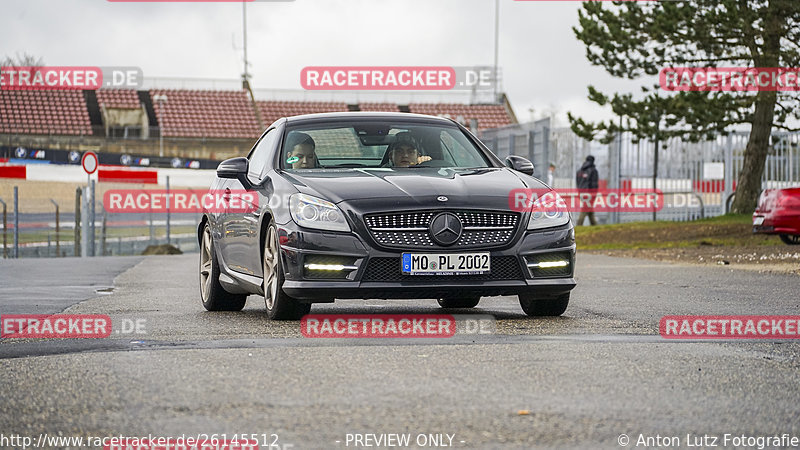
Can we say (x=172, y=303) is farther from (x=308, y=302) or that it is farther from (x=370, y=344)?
(x=370, y=344)

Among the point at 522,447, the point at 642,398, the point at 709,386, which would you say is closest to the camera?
the point at 522,447

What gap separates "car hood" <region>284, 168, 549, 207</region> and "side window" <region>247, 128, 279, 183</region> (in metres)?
0.66

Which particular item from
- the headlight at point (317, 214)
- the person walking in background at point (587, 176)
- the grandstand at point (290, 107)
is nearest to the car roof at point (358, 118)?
the headlight at point (317, 214)

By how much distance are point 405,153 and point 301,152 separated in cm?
79

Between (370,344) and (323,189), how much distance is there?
5.74 feet

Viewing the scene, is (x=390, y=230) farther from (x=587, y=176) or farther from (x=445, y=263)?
(x=587, y=176)

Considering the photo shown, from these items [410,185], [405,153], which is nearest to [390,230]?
[410,185]

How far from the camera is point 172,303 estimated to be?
40.0ft

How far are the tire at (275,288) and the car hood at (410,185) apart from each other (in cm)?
46

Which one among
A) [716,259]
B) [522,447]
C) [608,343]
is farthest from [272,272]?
[716,259]

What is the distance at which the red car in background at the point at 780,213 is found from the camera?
73.9 ft

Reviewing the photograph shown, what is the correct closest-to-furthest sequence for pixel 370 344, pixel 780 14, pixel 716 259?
pixel 370 344
pixel 716 259
pixel 780 14

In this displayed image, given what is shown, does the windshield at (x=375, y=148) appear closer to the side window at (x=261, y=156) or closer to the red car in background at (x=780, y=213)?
the side window at (x=261, y=156)

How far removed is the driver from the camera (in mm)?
10242
